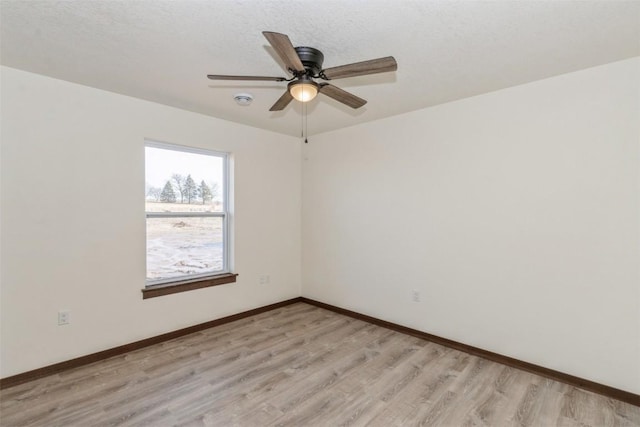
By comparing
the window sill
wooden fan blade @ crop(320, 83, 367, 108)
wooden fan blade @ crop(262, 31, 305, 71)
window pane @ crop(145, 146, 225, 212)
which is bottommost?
the window sill

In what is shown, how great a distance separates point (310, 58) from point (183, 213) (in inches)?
94.5

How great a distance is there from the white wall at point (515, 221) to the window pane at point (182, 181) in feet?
5.79

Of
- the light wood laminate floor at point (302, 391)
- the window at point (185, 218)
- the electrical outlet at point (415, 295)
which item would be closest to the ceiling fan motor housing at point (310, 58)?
the window at point (185, 218)

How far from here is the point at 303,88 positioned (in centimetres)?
199

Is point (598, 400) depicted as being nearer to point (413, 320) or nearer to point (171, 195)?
point (413, 320)

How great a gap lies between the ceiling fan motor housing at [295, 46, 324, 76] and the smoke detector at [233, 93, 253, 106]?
1.06 metres

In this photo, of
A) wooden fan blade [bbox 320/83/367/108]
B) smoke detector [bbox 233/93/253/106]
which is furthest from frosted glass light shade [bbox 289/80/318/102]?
smoke detector [bbox 233/93/253/106]

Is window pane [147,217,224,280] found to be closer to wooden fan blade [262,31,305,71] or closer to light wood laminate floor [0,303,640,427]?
light wood laminate floor [0,303,640,427]

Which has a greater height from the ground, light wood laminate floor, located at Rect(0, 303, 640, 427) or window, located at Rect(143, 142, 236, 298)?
window, located at Rect(143, 142, 236, 298)

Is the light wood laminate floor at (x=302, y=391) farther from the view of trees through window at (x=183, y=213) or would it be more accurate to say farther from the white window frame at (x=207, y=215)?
the view of trees through window at (x=183, y=213)

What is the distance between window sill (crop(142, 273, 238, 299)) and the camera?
3.24 metres

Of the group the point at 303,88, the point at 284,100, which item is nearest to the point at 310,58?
the point at 303,88

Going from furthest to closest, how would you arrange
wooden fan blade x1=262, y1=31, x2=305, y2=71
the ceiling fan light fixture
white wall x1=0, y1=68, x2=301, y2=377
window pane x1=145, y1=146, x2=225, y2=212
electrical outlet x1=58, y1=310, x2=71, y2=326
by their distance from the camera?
window pane x1=145, y1=146, x2=225, y2=212
electrical outlet x1=58, y1=310, x2=71, y2=326
white wall x1=0, y1=68, x2=301, y2=377
the ceiling fan light fixture
wooden fan blade x1=262, y1=31, x2=305, y2=71

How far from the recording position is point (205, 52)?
2199mm
